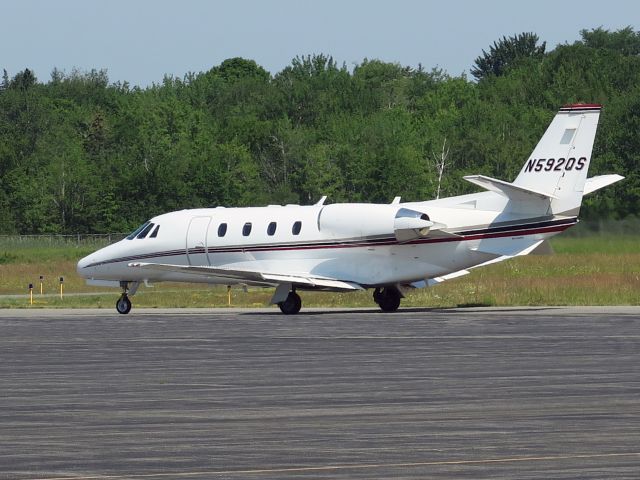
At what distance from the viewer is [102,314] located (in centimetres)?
4419

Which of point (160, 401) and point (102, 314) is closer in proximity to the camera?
point (160, 401)

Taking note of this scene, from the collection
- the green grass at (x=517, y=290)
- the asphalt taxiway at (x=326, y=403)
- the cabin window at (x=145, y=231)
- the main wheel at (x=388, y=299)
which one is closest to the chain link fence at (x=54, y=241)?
the green grass at (x=517, y=290)

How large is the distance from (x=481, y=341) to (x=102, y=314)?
1742 cm

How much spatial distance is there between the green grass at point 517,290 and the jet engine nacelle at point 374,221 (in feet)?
16.8

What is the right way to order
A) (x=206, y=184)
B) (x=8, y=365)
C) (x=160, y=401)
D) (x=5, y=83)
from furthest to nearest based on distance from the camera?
(x=5, y=83) → (x=206, y=184) → (x=8, y=365) → (x=160, y=401)

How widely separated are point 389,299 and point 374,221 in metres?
2.94

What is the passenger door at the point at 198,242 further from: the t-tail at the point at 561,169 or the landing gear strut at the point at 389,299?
the t-tail at the point at 561,169

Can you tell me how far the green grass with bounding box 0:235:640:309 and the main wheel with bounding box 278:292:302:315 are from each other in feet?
16.5

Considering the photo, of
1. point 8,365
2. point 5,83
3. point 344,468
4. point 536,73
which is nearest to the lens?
point 344,468

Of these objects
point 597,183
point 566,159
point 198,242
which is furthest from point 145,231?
point 597,183

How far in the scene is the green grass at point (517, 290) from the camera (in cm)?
4494

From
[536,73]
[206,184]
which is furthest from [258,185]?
[536,73]

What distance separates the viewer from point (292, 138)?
115 meters

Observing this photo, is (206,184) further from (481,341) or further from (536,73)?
(481,341)
